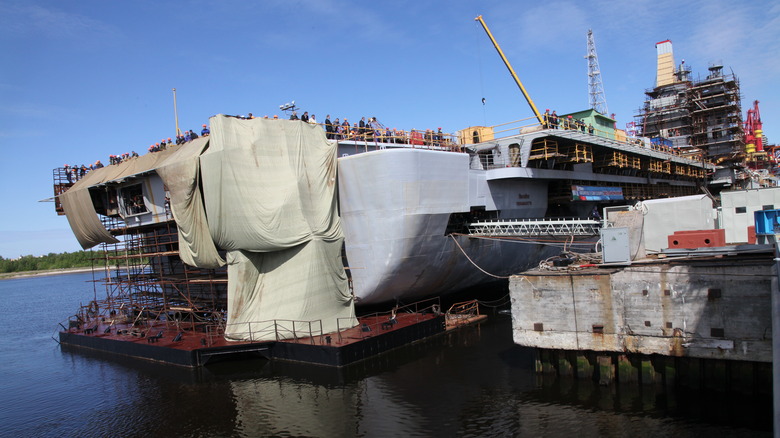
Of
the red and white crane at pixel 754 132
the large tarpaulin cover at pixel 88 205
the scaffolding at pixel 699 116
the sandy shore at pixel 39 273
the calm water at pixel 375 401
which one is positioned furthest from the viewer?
the sandy shore at pixel 39 273

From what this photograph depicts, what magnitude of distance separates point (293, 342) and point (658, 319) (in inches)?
528

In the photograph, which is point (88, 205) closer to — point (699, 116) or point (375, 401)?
point (375, 401)

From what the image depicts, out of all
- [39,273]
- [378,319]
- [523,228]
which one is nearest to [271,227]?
[378,319]

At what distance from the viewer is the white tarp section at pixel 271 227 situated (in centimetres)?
2175

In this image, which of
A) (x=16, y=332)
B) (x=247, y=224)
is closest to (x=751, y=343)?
(x=247, y=224)

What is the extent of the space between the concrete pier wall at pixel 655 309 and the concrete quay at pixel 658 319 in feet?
0.08

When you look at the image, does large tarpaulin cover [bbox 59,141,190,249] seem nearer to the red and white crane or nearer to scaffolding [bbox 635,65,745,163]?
scaffolding [bbox 635,65,745,163]

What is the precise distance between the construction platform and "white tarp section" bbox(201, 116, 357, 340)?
0.85 metres

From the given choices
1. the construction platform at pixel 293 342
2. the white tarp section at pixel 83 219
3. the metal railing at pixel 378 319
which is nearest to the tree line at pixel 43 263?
the white tarp section at pixel 83 219

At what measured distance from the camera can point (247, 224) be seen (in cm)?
2167

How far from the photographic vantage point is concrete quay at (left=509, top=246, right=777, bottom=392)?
1321 centimetres

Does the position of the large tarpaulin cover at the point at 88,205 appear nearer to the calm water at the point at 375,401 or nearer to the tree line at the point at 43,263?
the calm water at the point at 375,401

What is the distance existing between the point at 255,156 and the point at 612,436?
16.8 metres

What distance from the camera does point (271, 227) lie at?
71.6 ft
